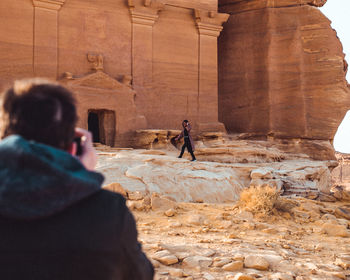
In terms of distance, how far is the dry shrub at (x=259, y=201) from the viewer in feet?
26.0

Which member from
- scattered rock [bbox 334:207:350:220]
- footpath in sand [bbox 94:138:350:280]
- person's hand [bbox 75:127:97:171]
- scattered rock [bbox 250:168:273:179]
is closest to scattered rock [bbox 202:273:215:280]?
footpath in sand [bbox 94:138:350:280]

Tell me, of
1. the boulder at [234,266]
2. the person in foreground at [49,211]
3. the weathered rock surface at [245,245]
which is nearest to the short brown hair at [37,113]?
the person in foreground at [49,211]

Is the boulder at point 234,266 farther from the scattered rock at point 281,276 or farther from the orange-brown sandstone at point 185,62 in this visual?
the orange-brown sandstone at point 185,62

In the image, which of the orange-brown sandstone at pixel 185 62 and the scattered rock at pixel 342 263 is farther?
the orange-brown sandstone at pixel 185 62

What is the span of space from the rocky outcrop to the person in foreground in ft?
61.4

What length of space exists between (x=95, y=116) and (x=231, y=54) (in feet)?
24.2

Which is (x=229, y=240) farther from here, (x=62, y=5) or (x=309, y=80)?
(x=309, y=80)

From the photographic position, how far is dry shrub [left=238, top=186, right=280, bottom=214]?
26.0ft

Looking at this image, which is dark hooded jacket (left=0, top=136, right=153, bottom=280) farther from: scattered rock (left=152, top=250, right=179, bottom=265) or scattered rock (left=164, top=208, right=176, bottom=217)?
scattered rock (left=164, top=208, right=176, bottom=217)

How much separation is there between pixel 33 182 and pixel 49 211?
0.33ft

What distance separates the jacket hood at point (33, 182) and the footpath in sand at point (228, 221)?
3176mm

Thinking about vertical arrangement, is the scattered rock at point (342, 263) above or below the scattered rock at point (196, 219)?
below

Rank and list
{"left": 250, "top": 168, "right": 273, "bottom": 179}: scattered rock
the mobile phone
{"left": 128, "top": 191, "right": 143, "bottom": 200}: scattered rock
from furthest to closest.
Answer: {"left": 250, "top": 168, "right": 273, "bottom": 179}: scattered rock < {"left": 128, "top": 191, "right": 143, "bottom": 200}: scattered rock < the mobile phone

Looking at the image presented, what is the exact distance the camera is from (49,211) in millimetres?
1261
